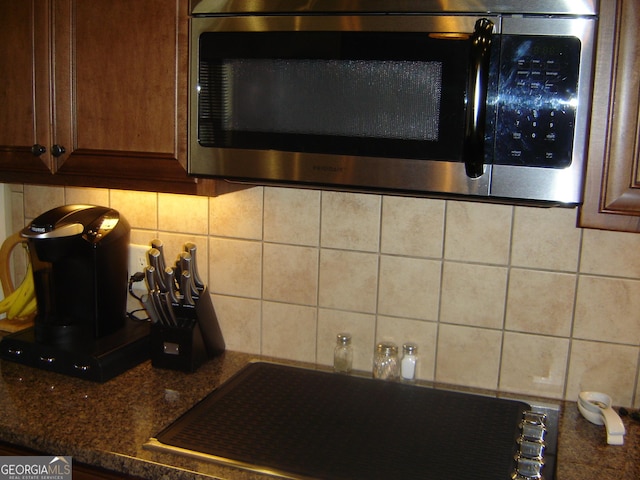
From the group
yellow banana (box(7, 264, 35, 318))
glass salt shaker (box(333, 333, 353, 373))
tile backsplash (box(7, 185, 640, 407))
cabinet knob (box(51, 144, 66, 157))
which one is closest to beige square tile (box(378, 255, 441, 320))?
tile backsplash (box(7, 185, 640, 407))

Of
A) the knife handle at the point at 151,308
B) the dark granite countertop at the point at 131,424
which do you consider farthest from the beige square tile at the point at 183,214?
the dark granite countertop at the point at 131,424

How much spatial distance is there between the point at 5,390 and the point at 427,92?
43.3 inches

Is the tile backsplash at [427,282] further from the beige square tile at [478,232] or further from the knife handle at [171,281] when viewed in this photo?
the knife handle at [171,281]

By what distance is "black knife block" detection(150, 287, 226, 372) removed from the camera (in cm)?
156

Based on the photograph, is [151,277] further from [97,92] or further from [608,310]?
[608,310]

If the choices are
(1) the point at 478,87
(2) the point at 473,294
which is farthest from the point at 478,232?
(1) the point at 478,87

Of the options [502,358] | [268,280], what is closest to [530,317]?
[502,358]

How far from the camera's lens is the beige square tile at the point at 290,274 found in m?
1.66

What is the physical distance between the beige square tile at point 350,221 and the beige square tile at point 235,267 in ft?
0.65

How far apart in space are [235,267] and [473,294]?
24.1 inches

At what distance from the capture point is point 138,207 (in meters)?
1.82

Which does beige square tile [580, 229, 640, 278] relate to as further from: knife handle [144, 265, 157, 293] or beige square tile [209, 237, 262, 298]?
knife handle [144, 265, 157, 293]

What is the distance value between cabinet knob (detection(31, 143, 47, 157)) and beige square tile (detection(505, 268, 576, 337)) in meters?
1.11

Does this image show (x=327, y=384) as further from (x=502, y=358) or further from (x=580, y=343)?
(x=580, y=343)
